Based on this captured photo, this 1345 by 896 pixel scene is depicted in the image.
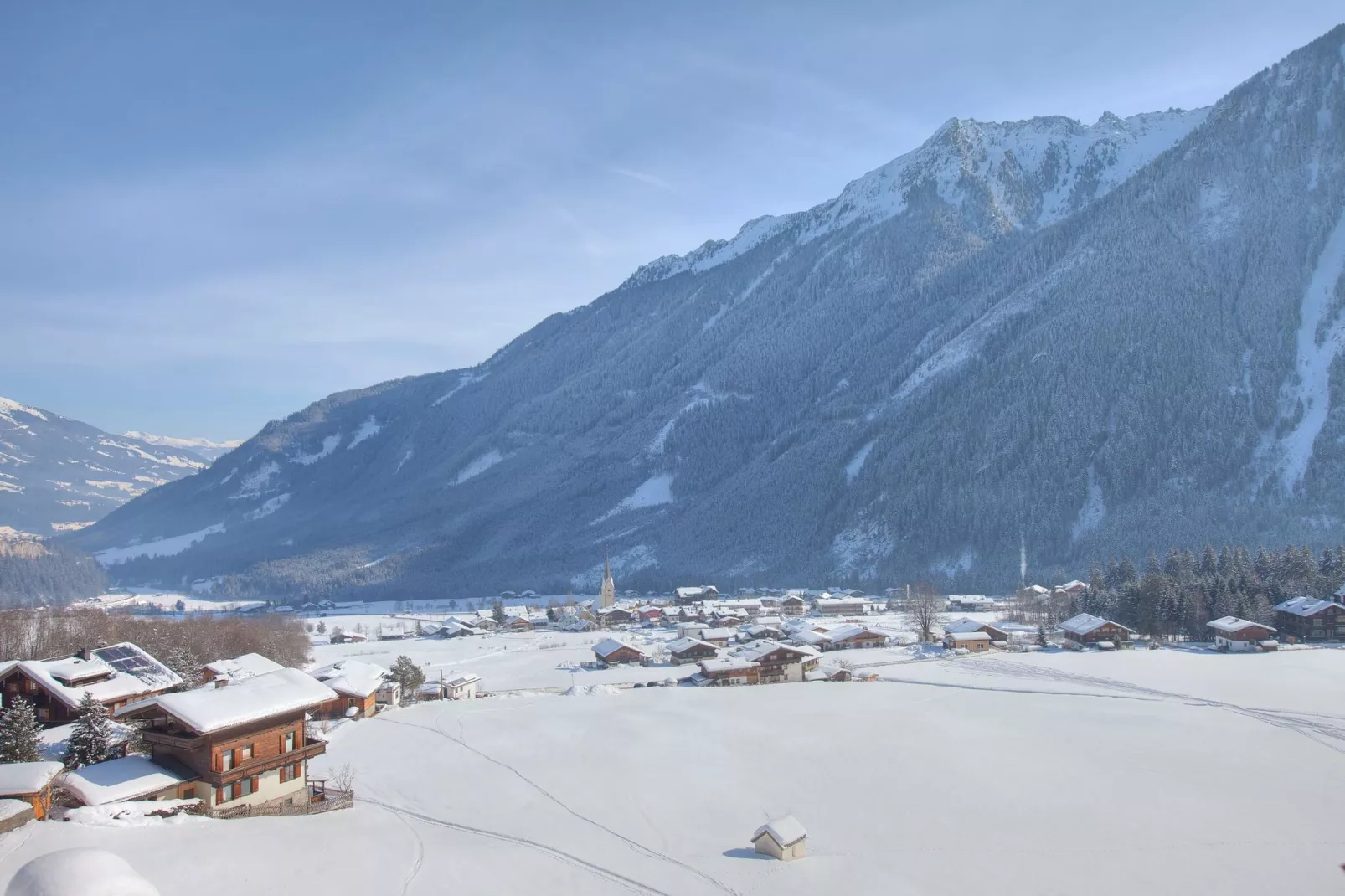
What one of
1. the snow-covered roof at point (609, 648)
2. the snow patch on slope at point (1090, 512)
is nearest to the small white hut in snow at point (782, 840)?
the snow-covered roof at point (609, 648)

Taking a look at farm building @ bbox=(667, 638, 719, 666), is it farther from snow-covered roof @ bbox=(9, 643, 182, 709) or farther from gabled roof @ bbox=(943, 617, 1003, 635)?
snow-covered roof @ bbox=(9, 643, 182, 709)

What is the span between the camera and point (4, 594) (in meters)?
137

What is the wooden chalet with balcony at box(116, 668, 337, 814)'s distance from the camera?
71.3 feet

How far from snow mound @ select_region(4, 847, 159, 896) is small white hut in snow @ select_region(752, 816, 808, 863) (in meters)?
13.9

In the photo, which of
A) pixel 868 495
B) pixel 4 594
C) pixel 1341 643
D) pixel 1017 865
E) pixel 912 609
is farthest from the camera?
pixel 4 594

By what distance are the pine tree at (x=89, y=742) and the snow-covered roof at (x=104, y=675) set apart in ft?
32.1

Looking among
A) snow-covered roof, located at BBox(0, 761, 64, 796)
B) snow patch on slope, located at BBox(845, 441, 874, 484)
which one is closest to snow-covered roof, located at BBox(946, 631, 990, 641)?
snow-covered roof, located at BBox(0, 761, 64, 796)

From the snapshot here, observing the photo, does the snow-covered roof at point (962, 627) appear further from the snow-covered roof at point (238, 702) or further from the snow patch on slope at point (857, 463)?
the snow patch on slope at point (857, 463)

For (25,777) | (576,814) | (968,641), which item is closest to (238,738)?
(25,777)

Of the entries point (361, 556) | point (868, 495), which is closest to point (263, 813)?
point (868, 495)

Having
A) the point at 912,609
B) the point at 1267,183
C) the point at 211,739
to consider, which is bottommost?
the point at 912,609

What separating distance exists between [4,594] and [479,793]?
480ft

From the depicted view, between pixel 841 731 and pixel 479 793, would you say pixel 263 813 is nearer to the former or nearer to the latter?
pixel 479 793

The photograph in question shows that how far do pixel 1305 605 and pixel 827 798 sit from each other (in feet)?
162
